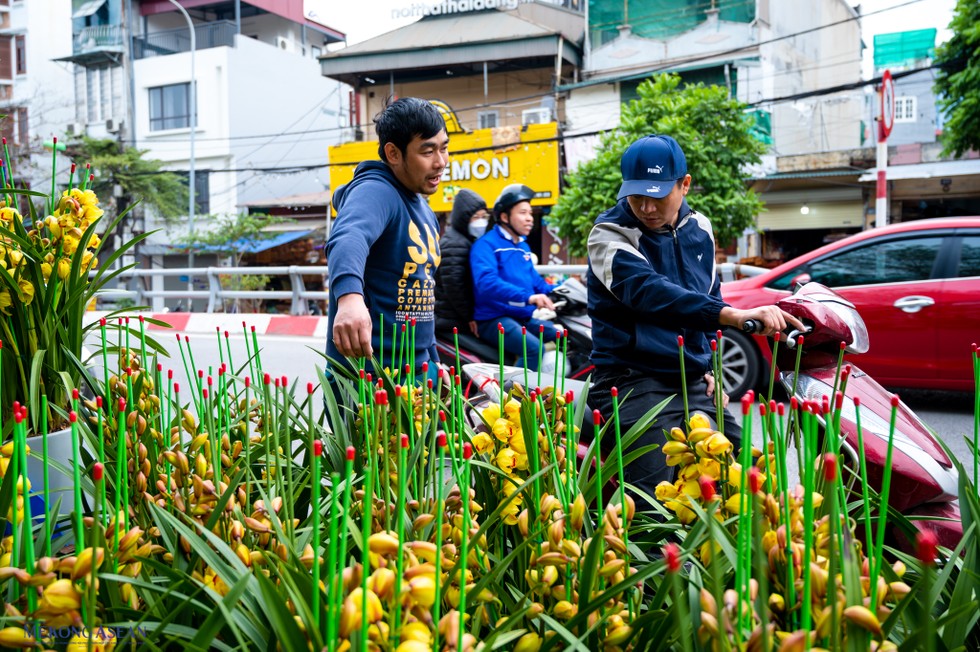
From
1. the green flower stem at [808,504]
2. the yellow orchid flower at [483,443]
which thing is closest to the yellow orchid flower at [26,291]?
the yellow orchid flower at [483,443]

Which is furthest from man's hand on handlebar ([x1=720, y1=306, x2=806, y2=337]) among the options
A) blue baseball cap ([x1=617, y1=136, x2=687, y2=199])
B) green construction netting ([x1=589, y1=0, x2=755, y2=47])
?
green construction netting ([x1=589, y1=0, x2=755, y2=47])

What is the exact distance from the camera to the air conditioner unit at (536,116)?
21.9 metres

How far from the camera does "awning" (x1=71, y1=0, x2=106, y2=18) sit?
3111 cm

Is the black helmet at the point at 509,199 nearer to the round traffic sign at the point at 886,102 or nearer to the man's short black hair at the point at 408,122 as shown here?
the man's short black hair at the point at 408,122

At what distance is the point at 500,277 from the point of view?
17.9 feet


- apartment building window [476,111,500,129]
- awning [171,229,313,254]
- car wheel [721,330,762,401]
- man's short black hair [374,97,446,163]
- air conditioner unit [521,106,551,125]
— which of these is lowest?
car wheel [721,330,762,401]

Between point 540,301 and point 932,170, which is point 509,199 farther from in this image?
point 932,170

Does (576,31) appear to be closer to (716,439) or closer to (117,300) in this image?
(117,300)

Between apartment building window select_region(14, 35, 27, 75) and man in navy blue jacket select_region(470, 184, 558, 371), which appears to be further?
apartment building window select_region(14, 35, 27, 75)

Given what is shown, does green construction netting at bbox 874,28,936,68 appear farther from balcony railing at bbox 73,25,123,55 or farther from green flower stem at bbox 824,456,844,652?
green flower stem at bbox 824,456,844,652

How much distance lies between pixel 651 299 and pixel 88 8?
3466 centimetres

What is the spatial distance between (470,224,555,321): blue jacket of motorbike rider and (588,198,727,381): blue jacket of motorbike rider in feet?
8.89

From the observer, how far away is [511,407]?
1680mm

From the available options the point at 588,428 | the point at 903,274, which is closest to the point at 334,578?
the point at 588,428
